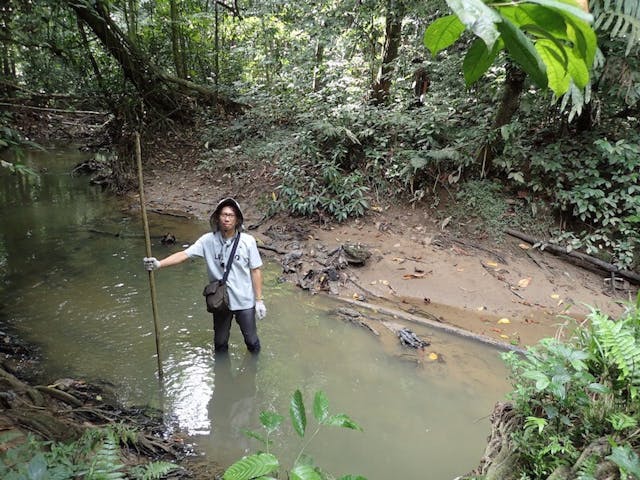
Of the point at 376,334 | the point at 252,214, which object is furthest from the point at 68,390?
the point at 252,214

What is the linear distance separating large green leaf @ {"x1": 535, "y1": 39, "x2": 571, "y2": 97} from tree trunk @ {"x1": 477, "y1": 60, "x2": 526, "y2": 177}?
7162 mm

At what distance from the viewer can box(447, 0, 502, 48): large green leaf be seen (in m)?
0.53

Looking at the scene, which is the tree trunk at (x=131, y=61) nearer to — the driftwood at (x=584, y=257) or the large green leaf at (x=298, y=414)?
the driftwood at (x=584, y=257)

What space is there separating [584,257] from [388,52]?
6.03 m

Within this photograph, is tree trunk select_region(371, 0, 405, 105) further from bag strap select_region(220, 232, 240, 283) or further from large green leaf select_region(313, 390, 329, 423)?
large green leaf select_region(313, 390, 329, 423)

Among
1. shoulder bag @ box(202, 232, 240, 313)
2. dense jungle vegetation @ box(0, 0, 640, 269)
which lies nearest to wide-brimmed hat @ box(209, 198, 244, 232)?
shoulder bag @ box(202, 232, 240, 313)

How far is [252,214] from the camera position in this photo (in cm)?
951

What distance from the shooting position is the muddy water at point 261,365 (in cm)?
401

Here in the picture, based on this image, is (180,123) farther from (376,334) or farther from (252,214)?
(376,334)

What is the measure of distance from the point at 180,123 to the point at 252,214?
6.10 metres

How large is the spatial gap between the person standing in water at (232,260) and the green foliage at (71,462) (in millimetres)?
1796

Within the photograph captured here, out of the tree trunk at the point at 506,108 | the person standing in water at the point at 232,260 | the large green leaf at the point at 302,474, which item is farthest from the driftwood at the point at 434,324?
the large green leaf at the point at 302,474

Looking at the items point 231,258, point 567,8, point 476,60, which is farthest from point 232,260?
point 567,8

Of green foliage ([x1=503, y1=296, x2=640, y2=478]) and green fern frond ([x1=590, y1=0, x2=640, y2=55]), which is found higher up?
green fern frond ([x1=590, y1=0, x2=640, y2=55])
